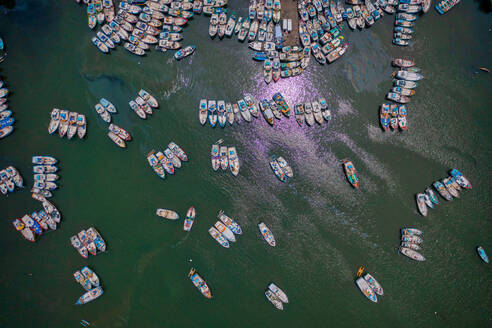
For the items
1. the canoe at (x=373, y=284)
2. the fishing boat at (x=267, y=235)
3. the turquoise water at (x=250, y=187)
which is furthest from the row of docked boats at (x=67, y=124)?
the canoe at (x=373, y=284)

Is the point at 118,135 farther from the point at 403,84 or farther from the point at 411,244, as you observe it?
the point at 411,244

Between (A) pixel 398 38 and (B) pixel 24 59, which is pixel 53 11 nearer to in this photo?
(B) pixel 24 59

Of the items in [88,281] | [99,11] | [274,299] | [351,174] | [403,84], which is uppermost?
A: [403,84]

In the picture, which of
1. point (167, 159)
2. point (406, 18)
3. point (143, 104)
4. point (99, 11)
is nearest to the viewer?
point (167, 159)

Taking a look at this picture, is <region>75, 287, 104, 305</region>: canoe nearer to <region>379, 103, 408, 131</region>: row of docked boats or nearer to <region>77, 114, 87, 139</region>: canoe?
<region>77, 114, 87, 139</region>: canoe

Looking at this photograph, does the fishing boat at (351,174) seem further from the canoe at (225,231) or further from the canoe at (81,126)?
the canoe at (81,126)

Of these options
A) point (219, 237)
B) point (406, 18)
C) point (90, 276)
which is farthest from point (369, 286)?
point (406, 18)

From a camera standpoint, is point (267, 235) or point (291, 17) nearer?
point (267, 235)

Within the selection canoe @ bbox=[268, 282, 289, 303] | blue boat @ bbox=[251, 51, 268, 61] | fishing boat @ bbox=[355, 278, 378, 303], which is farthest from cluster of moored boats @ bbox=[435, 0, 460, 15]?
canoe @ bbox=[268, 282, 289, 303]
